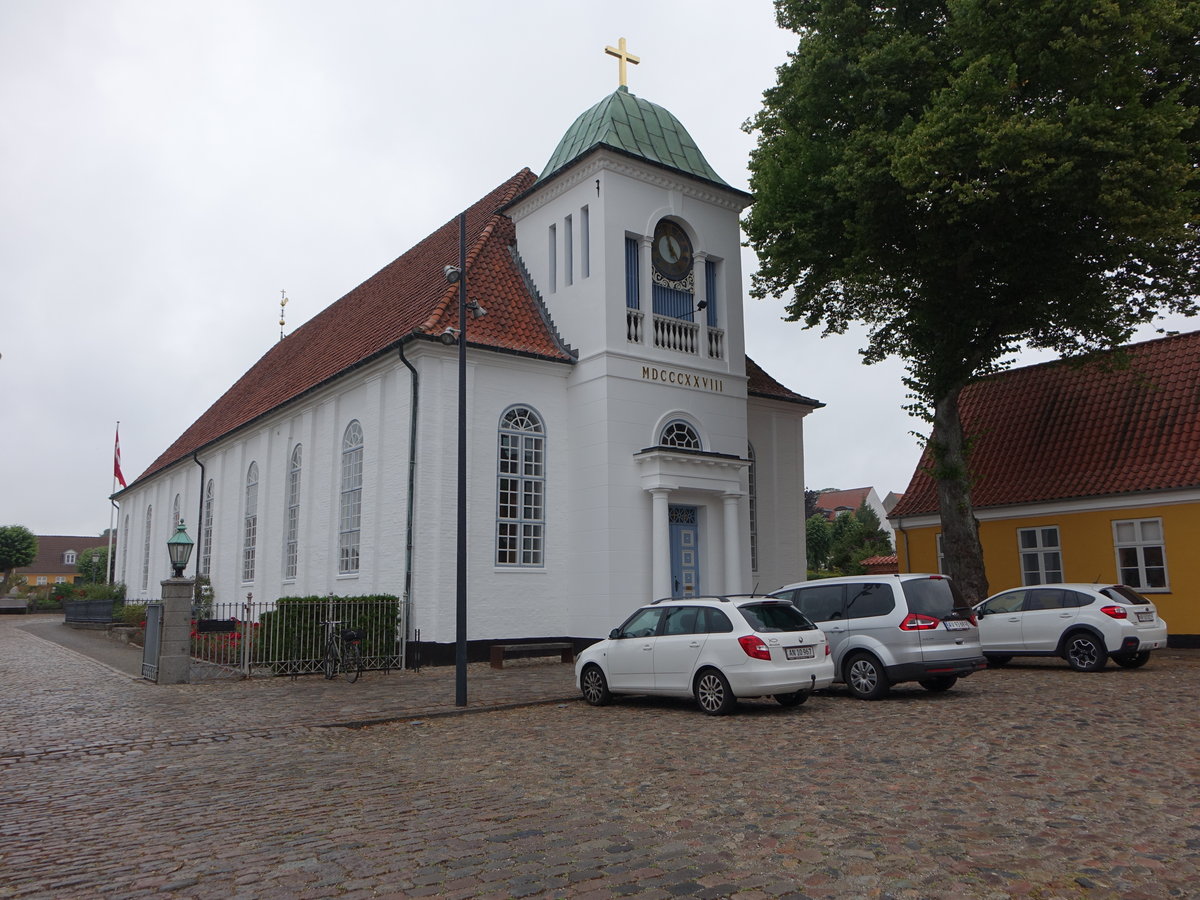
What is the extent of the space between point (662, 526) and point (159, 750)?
12.0 m

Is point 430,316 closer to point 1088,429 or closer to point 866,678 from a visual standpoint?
point 866,678

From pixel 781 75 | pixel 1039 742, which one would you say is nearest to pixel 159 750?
pixel 1039 742

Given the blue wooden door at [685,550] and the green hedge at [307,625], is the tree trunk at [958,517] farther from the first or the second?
the green hedge at [307,625]

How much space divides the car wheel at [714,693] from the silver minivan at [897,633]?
2.07 m

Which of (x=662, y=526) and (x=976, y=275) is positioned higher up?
(x=976, y=275)

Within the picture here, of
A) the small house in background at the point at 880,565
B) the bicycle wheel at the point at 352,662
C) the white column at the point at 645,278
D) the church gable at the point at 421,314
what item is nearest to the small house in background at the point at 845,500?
the small house in background at the point at 880,565

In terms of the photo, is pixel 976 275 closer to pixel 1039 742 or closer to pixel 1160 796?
pixel 1039 742

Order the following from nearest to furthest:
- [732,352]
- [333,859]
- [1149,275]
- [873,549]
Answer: [333,859], [1149,275], [732,352], [873,549]

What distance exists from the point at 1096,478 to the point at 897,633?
44.1ft

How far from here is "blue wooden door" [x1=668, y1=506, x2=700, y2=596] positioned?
20875 mm

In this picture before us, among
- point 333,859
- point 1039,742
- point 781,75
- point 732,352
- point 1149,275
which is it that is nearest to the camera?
point 333,859

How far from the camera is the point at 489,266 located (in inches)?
885

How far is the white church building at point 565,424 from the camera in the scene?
1945 cm

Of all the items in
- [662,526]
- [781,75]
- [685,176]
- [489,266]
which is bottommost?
[662,526]
